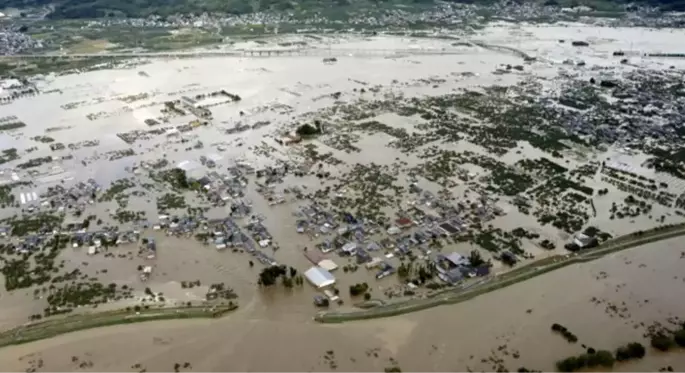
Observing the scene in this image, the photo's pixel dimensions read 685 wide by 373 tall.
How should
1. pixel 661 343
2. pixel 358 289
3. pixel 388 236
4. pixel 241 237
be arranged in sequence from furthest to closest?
1. pixel 241 237
2. pixel 388 236
3. pixel 358 289
4. pixel 661 343

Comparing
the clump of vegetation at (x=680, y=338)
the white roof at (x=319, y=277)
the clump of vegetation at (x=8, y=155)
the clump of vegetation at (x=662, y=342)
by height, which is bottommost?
the clump of vegetation at (x=8, y=155)

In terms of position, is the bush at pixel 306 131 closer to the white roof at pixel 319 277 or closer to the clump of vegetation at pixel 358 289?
the white roof at pixel 319 277

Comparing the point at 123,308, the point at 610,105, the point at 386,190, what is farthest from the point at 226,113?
the point at 610,105

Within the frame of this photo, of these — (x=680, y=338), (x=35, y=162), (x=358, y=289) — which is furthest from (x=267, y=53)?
(x=680, y=338)

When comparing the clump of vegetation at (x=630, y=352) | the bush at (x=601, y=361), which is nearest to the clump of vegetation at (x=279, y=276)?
the bush at (x=601, y=361)

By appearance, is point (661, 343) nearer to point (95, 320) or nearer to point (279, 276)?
point (279, 276)

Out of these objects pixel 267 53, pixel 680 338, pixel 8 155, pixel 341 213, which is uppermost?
pixel 267 53
